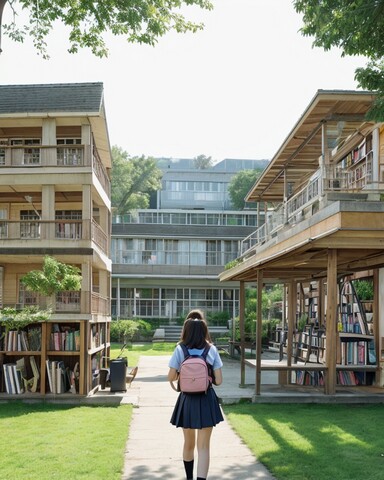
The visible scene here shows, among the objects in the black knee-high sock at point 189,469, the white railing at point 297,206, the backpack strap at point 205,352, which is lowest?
the black knee-high sock at point 189,469

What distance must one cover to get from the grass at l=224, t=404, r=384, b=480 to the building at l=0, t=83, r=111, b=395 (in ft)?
15.9

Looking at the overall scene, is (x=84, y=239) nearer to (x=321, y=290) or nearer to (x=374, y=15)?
(x=321, y=290)

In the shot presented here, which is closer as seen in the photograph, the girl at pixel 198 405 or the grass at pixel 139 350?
the girl at pixel 198 405

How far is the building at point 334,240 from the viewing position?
12.0 m

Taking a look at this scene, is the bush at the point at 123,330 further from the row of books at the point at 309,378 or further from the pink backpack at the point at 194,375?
the pink backpack at the point at 194,375

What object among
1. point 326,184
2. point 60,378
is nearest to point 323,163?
point 326,184

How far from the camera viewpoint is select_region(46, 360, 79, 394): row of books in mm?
16812

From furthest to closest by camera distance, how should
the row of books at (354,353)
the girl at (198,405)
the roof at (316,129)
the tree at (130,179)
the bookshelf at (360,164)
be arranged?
the tree at (130,179), the bookshelf at (360,164), the row of books at (354,353), the roof at (316,129), the girl at (198,405)

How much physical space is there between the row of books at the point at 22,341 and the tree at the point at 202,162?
81.8 m

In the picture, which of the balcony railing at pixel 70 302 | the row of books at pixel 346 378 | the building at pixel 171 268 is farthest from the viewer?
the building at pixel 171 268

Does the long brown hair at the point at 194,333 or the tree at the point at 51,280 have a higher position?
the tree at the point at 51,280

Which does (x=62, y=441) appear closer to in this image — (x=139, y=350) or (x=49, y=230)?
(x=49, y=230)

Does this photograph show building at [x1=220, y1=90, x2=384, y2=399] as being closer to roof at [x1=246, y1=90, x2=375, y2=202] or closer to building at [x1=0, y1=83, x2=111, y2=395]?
roof at [x1=246, y1=90, x2=375, y2=202]

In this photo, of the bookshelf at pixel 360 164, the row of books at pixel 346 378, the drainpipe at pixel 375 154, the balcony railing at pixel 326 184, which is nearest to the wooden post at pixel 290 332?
the balcony railing at pixel 326 184
